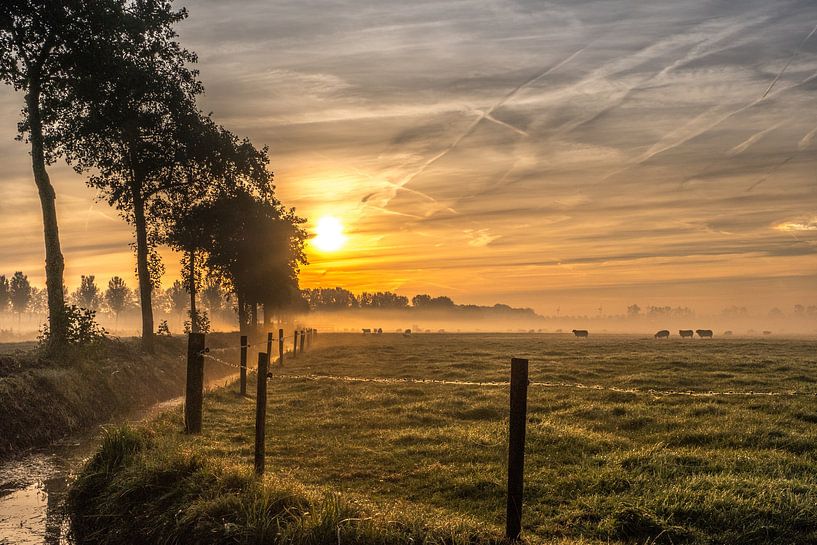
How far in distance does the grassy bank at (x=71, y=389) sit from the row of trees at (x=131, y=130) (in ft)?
6.37

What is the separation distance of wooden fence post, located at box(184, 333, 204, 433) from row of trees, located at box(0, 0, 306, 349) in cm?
1117

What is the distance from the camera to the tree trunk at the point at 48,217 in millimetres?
23047

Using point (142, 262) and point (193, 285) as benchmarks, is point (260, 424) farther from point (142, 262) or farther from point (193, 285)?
point (193, 285)

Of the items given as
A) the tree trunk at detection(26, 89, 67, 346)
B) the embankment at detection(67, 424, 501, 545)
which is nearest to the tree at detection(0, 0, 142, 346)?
the tree trunk at detection(26, 89, 67, 346)

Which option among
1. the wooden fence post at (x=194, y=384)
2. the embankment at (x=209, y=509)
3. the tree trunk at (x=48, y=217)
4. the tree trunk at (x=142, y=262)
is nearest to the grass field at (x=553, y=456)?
the embankment at (x=209, y=509)

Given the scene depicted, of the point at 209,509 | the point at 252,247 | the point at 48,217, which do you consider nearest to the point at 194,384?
the point at 209,509

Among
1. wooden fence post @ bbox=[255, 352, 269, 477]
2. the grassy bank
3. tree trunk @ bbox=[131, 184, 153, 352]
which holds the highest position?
tree trunk @ bbox=[131, 184, 153, 352]

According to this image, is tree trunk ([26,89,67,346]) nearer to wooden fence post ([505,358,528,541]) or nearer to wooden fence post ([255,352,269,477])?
wooden fence post ([255,352,269,477])

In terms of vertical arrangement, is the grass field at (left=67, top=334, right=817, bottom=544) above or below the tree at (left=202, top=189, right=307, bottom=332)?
below

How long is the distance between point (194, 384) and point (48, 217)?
1425 cm

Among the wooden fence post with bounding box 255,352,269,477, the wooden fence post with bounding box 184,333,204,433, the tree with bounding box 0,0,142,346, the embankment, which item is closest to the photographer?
the embankment

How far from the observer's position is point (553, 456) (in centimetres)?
1235

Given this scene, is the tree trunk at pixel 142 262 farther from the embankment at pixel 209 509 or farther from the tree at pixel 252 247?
the embankment at pixel 209 509

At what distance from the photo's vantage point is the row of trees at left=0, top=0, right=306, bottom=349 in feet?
77.0
